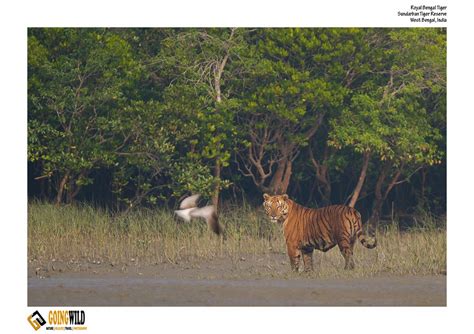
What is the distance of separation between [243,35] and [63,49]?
349 cm

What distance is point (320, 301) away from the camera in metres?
16.0

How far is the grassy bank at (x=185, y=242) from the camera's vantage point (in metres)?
19.5

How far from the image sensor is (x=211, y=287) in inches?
675

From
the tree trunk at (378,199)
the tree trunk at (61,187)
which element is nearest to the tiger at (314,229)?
the tree trunk at (61,187)

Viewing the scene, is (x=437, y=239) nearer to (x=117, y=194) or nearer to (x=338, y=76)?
(x=338, y=76)

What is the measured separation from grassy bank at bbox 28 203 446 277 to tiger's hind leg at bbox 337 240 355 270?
163mm

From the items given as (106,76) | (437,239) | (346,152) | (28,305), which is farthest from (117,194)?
(28,305)

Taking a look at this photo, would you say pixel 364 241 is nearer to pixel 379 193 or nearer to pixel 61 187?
A: pixel 379 193

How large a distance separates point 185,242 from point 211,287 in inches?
163

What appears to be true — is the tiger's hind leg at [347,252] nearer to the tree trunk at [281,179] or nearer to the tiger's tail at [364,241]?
the tiger's tail at [364,241]

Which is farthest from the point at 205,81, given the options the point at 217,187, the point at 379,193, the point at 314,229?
the point at 314,229

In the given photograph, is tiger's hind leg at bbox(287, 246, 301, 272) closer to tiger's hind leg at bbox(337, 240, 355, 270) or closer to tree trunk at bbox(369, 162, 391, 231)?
tiger's hind leg at bbox(337, 240, 355, 270)
